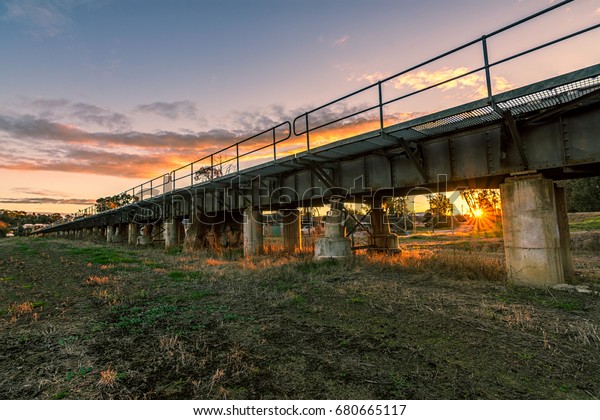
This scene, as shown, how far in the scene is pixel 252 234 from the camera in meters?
18.3

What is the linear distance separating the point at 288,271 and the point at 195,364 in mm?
7088

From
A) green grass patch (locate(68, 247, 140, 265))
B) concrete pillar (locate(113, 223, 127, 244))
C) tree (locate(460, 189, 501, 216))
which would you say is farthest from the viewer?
tree (locate(460, 189, 501, 216))

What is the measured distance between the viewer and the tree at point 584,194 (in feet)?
139

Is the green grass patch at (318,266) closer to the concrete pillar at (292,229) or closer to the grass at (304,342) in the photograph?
the grass at (304,342)

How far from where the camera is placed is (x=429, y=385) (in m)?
3.38

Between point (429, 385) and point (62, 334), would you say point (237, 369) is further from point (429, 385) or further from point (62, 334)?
point (62, 334)

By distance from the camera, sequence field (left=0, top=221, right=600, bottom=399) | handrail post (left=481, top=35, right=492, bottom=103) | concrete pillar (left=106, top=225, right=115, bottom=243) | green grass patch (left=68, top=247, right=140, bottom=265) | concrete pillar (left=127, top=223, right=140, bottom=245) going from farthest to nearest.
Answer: concrete pillar (left=106, top=225, right=115, bottom=243)
concrete pillar (left=127, top=223, right=140, bottom=245)
green grass patch (left=68, top=247, right=140, bottom=265)
handrail post (left=481, top=35, right=492, bottom=103)
field (left=0, top=221, right=600, bottom=399)

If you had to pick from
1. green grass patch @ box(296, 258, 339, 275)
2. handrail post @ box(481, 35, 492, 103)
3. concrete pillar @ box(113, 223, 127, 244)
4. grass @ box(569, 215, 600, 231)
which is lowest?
green grass patch @ box(296, 258, 339, 275)

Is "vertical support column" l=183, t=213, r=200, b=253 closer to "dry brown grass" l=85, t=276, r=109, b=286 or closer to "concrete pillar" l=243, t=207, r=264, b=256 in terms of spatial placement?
"concrete pillar" l=243, t=207, r=264, b=256

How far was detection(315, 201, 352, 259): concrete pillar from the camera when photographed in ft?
43.8

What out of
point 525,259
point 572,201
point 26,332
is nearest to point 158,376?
point 26,332

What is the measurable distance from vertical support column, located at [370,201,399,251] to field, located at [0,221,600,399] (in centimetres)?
699

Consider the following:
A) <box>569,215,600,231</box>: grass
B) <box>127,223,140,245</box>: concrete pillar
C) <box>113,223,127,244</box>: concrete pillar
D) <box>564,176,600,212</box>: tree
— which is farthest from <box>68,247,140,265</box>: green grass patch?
<box>564,176,600,212</box>: tree

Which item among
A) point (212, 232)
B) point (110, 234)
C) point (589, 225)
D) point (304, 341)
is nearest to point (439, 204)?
point (589, 225)
